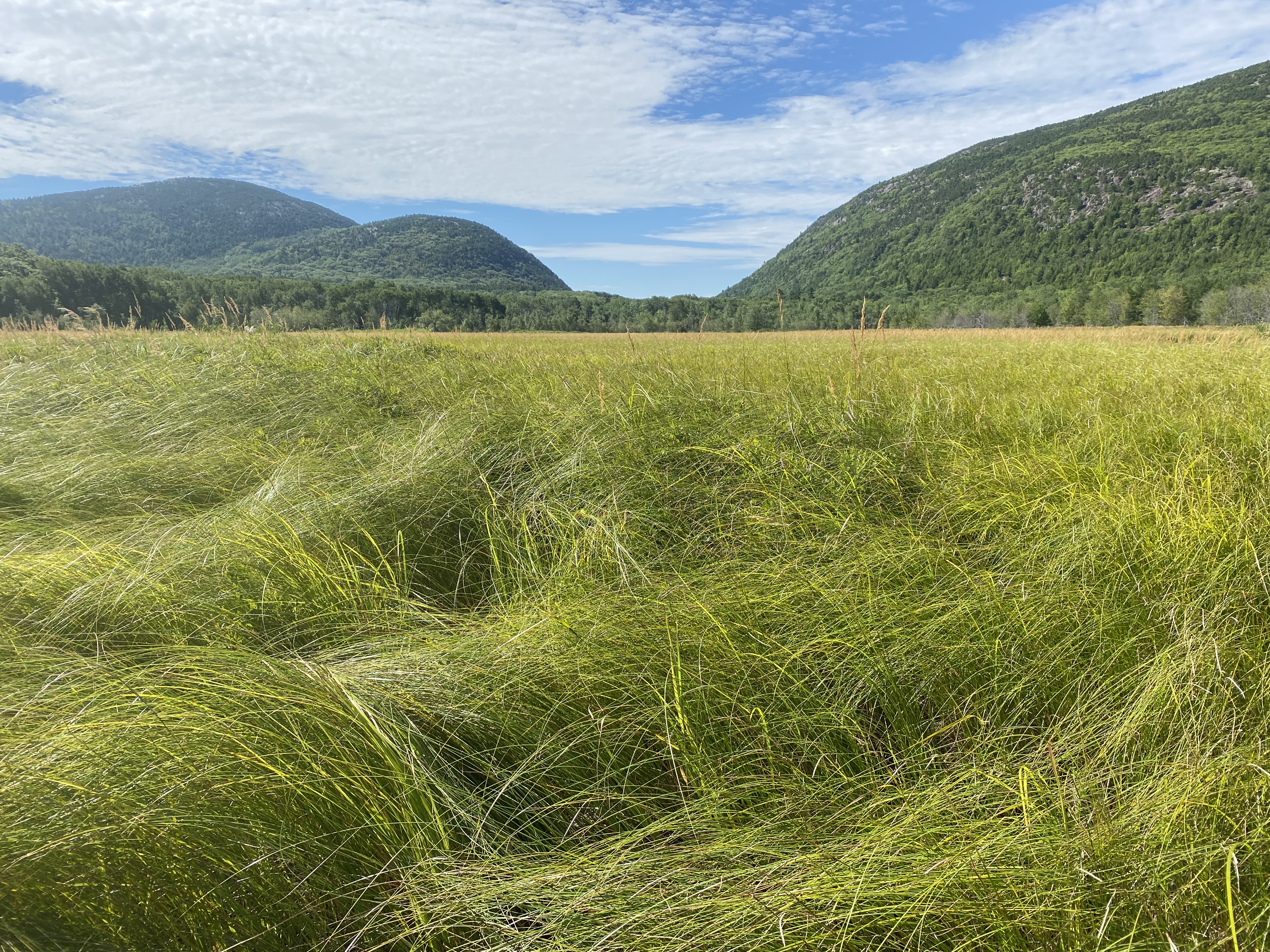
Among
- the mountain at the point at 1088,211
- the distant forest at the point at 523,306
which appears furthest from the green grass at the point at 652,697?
the mountain at the point at 1088,211

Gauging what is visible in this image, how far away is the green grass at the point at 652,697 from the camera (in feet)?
2.86

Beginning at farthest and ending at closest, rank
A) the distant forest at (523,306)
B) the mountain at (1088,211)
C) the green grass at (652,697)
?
the mountain at (1088,211) → the distant forest at (523,306) → the green grass at (652,697)

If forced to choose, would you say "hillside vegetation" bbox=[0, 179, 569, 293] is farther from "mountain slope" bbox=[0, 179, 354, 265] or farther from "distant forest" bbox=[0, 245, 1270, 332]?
"distant forest" bbox=[0, 245, 1270, 332]

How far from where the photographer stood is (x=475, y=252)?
581ft

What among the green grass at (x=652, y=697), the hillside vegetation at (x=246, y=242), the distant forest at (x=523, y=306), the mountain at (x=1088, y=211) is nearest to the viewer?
the green grass at (x=652, y=697)

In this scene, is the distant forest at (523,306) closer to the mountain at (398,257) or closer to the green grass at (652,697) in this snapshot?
the green grass at (652,697)

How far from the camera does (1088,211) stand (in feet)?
Answer: 390

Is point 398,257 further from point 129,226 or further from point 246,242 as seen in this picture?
point 129,226

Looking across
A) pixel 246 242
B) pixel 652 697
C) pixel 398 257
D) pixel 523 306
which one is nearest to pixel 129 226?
pixel 246 242

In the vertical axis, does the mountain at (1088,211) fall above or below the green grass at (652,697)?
above

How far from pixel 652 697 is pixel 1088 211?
159799 mm

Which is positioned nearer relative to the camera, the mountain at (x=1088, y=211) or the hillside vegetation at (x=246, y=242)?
the mountain at (x=1088, y=211)

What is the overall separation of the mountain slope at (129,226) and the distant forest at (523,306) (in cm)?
12196

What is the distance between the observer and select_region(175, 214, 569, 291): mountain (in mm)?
143875
